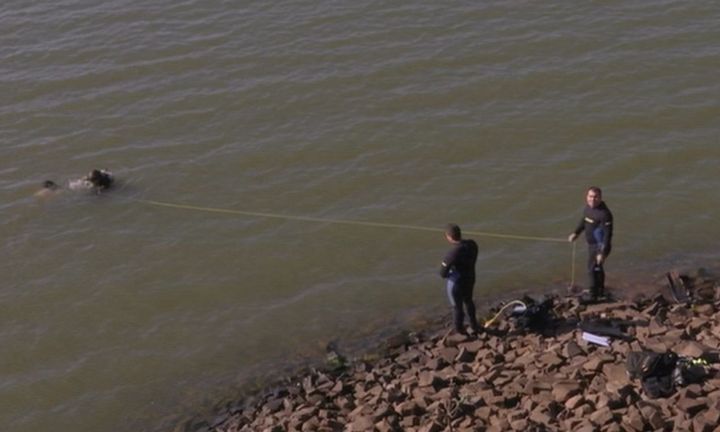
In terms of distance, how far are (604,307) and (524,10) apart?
34.3 feet

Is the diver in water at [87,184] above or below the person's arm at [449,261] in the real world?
above

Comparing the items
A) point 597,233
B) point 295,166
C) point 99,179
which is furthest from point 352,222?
point 597,233

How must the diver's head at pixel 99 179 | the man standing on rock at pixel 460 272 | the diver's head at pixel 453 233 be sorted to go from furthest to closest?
the diver's head at pixel 99 179 < the man standing on rock at pixel 460 272 < the diver's head at pixel 453 233

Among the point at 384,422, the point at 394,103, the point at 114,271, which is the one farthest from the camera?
the point at 394,103

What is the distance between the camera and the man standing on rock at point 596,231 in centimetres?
1392

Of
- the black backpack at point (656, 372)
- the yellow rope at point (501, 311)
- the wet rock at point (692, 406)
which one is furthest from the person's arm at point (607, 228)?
the wet rock at point (692, 406)

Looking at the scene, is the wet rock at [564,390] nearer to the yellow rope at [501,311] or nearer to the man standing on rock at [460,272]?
the man standing on rock at [460,272]

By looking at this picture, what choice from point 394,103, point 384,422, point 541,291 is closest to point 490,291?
point 541,291

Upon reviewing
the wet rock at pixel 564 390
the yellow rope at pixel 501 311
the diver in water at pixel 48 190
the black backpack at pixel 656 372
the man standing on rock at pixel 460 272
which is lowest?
the yellow rope at pixel 501 311

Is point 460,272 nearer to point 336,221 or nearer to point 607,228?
point 607,228

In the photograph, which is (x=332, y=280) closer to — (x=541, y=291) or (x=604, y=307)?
(x=541, y=291)

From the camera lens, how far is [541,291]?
16.1 meters

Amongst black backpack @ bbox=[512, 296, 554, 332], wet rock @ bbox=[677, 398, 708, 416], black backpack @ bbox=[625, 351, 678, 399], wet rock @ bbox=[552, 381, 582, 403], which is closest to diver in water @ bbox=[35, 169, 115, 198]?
black backpack @ bbox=[512, 296, 554, 332]

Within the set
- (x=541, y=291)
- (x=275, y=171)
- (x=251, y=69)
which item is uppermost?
(x=251, y=69)
